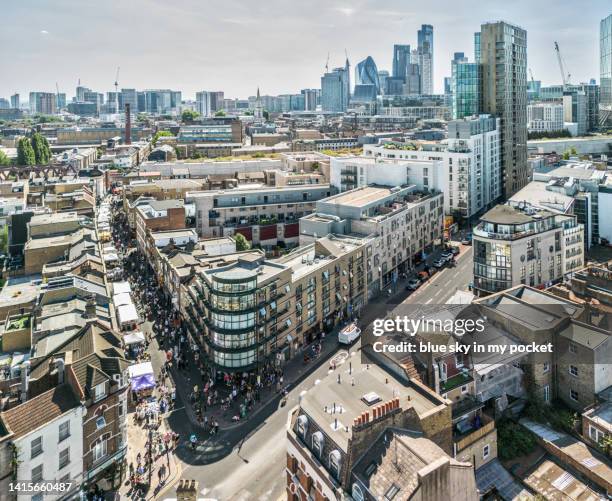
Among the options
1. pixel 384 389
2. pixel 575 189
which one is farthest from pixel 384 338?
pixel 575 189

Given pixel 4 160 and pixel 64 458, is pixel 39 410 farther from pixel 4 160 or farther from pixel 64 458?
pixel 4 160

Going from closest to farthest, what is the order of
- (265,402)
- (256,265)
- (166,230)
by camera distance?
(265,402) < (256,265) < (166,230)

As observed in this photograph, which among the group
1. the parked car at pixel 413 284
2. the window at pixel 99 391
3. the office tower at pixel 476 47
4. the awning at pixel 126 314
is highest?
the office tower at pixel 476 47

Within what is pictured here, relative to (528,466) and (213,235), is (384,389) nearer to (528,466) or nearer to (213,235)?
(528,466)

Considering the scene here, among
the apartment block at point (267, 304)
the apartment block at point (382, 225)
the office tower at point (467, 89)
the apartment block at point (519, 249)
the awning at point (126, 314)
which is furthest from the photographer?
the office tower at point (467, 89)

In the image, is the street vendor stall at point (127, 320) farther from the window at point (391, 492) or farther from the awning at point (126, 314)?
the window at point (391, 492)

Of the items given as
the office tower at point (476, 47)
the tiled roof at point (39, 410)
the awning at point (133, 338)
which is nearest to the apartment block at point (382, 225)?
the awning at point (133, 338)

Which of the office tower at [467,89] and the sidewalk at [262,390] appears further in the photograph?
the office tower at [467,89]

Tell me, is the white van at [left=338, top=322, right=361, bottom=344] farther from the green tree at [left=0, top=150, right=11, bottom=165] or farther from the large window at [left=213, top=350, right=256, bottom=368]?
the green tree at [left=0, top=150, right=11, bottom=165]
